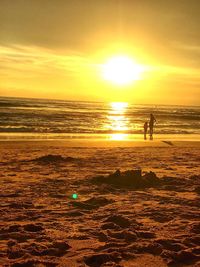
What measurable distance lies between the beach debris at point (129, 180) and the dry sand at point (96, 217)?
2 cm

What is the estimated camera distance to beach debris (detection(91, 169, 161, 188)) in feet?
28.3

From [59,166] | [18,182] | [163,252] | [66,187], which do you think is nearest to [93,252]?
[163,252]

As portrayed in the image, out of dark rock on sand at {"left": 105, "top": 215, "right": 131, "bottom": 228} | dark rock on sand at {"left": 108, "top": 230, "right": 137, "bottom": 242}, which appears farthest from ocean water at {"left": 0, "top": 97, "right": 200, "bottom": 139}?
dark rock on sand at {"left": 108, "top": 230, "right": 137, "bottom": 242}

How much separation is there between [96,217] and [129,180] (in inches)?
111

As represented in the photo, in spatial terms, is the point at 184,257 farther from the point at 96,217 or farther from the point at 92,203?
the point at 92,203

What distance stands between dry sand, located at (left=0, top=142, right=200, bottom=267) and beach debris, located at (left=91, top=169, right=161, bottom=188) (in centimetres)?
2

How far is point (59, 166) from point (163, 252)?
23.8ft

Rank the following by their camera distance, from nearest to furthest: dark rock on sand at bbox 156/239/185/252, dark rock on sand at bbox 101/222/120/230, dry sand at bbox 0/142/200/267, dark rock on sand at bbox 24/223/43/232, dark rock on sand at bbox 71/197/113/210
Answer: dry sand at bbox 0/142/200/267 < dark rock on sand at bbox 156/239/185/252 < dark rock on sand at bbox 24/223/43/232 < dark rock on sand at bbox 101/222/120/230 < dark rock on sand at bbox 71/197/113/210

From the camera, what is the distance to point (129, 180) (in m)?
8.72

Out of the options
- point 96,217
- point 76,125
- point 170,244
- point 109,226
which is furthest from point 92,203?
point 76,125

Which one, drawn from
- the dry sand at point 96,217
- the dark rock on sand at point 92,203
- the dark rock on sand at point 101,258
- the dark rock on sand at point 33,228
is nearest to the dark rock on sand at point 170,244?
the dry sand at point 96,217

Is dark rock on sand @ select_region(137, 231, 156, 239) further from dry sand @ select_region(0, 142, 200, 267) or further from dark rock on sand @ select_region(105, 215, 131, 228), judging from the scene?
dark rock on sand @ select_region(105, 215, 131, 228)

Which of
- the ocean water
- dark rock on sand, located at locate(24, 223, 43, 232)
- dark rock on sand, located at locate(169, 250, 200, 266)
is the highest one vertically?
the ocean water

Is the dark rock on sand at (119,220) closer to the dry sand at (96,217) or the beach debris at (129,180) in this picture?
the dry sand at (96,217)
